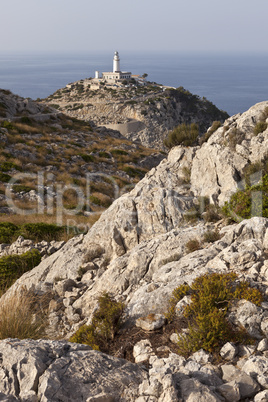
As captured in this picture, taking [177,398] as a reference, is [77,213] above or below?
below

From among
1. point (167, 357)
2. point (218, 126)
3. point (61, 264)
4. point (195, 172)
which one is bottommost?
point (61, 264)

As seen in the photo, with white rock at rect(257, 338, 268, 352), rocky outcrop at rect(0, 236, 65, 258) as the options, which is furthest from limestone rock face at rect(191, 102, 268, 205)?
rocky outcrop at rect(0, 236, 65, 258)

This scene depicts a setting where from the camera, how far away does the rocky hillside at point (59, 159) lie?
2409 cm

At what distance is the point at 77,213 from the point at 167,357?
15963mm

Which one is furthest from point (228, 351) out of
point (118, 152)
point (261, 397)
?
point (118, 152)

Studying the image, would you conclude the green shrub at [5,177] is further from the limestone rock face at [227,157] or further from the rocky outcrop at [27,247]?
the limestone rock face at [227,157]

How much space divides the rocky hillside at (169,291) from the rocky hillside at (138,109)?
70326mm

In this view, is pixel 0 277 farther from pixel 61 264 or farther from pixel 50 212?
pixel 50 212

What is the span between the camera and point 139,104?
89500 mm

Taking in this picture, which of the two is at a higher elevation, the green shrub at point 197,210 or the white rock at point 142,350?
the green shrub at point 197,210

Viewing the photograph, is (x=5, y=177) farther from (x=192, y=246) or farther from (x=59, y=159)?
(x=192, y=246)

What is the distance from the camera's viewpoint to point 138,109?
87812mm

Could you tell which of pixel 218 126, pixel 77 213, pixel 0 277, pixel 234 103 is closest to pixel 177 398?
pixel 0 277

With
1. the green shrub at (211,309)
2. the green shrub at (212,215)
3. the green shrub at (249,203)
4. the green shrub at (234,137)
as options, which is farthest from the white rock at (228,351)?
the green shrub at (234,137)
